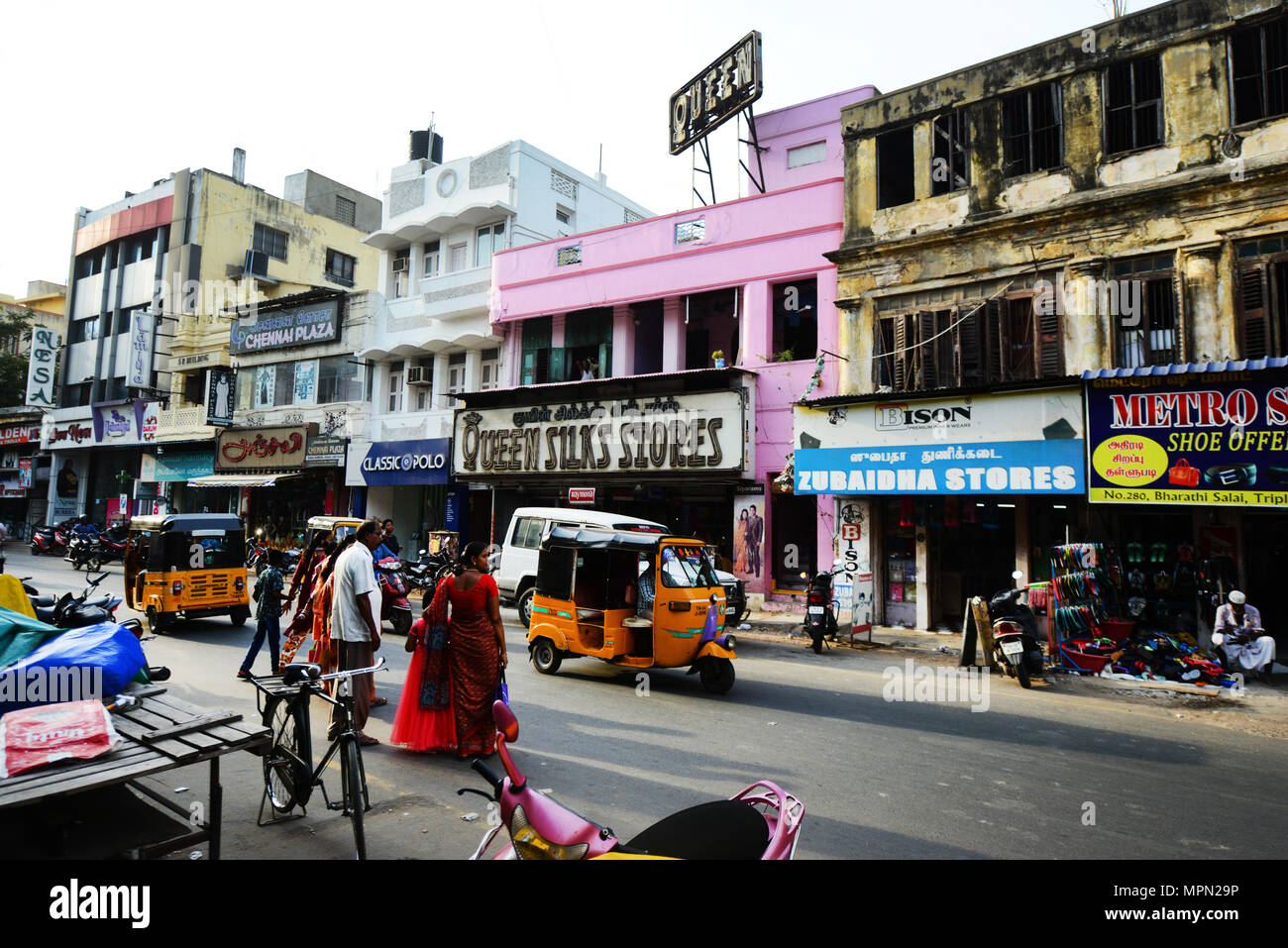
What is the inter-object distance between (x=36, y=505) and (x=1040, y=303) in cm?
4852

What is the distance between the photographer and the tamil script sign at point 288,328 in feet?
90.0

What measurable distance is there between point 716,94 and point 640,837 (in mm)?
20902

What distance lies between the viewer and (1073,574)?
1170 cm

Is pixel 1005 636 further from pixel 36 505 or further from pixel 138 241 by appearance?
pixel 36 505

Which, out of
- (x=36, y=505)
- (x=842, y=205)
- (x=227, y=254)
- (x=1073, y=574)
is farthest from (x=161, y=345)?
(x=1073, y=574)

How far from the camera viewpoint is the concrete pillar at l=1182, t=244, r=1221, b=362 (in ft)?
41.2

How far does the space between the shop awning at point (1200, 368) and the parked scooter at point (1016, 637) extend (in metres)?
4.38

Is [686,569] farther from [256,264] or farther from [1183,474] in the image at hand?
[256,264]

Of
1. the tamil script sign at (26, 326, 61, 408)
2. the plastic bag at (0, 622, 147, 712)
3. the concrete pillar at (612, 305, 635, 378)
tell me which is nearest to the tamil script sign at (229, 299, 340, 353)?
the concrete pillar at (612, 305, 635, 378)

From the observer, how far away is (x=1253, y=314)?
12352 mm

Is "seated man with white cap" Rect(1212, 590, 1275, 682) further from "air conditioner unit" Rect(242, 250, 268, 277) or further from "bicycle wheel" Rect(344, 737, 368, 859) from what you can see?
"air conditioner unit" Rect(242, 250, 268, 277)

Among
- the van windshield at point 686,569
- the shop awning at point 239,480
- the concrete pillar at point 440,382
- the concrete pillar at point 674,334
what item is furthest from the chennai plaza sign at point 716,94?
the shop awning at point 239,480

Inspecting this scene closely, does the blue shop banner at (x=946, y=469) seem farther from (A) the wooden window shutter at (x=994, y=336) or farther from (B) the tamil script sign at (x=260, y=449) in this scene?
(B) the tamil script sign at (x=260, y=449)

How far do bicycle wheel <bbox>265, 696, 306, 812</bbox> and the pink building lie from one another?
13.3m
